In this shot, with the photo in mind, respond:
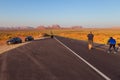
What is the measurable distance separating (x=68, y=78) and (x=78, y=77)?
444mm

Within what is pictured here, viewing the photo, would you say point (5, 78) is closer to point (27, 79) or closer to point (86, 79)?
point (27, 79)

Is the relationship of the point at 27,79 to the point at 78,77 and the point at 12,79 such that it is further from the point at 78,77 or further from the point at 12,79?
the point at 78,77

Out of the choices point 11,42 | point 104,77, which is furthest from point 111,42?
point 11,42

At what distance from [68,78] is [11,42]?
121 feet

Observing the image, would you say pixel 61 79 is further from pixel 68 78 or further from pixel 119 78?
pixel 119 78

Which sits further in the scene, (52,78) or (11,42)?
(11,42)

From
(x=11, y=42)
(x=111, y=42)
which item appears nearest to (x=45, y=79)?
(x=111, y=42)

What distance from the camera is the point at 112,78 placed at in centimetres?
918

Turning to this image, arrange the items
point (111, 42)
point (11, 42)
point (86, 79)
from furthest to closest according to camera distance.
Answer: point (11, 42) → point (111, 42) → point (86, 79)

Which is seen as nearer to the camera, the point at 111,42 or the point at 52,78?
the point at 52,78

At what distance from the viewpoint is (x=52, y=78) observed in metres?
9.40

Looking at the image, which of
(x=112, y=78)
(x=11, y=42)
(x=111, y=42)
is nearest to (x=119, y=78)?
(x=112, y=78)

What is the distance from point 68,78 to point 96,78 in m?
1.06

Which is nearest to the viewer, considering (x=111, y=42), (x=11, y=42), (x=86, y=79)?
(x=86, y=79)
